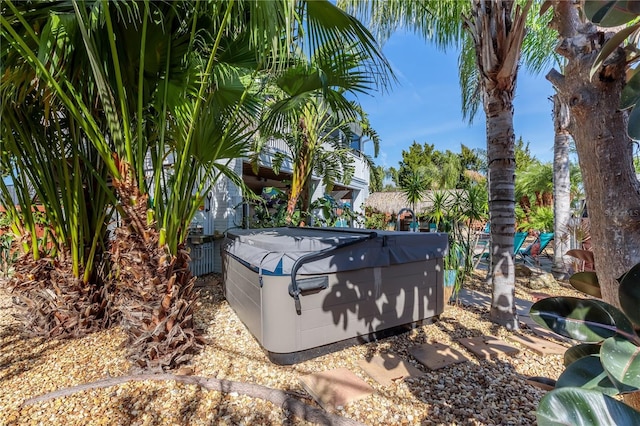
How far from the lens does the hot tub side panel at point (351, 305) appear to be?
312 cm

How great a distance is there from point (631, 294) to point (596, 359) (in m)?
0.22

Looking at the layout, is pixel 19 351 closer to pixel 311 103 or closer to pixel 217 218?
pixel 311 103

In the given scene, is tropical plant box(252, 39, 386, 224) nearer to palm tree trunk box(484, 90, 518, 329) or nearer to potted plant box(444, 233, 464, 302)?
palm tree trunk box(484, 90, 518, 329)

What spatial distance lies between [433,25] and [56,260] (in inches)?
280

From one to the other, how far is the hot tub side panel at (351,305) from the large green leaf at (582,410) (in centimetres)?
251

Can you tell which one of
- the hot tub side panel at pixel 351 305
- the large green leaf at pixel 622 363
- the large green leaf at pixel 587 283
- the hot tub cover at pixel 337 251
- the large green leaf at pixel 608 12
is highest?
the large green leaf at pixel 608 12

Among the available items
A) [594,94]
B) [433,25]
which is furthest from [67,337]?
[433,25]

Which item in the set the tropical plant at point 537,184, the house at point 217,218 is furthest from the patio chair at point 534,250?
the tropical plant at point 537,184

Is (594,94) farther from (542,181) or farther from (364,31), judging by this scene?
(542,181)

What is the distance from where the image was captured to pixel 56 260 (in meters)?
3.73

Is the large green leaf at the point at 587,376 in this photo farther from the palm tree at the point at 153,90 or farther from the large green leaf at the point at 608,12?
the palm tree at the point at 153,90

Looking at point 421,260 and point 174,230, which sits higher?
point 174,230

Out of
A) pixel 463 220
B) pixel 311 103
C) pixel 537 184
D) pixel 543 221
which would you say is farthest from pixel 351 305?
pixel 537 184

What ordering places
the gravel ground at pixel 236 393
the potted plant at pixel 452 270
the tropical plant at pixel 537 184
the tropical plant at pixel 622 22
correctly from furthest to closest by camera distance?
the tropical plant at pixel 537 184, the potted plant at pixel 452 270, the gravel ground at pixel 236 393, the tropical plant at pixel 622 22
